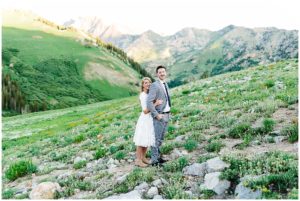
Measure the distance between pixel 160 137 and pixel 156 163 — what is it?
948 millimetres

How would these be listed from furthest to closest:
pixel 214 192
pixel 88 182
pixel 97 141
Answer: pixel 97 141 < pixel 88 182 < pixel 214 192

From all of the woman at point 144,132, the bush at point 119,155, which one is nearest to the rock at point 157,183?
the woman at point 144,132

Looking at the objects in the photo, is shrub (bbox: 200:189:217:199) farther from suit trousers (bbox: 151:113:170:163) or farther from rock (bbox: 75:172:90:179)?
rock (bbox: 75:172:90:179)

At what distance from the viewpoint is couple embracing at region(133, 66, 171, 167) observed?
12.4 meters

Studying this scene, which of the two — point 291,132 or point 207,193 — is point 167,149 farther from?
point 207,193

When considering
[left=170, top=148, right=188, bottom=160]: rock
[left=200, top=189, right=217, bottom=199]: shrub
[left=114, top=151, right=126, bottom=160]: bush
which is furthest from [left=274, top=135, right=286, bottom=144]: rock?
[left=114, top=151, right=126, bottom=160]: bush

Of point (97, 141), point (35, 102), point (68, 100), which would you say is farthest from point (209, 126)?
point (68, 100)

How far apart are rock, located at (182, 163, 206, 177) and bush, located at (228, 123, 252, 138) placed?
3.21 meters

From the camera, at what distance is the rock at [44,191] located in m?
10.5

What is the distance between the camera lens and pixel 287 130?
12117 mm

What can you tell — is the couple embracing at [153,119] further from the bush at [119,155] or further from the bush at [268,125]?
the bush at [268,125]

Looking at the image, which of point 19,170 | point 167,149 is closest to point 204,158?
point 167,149

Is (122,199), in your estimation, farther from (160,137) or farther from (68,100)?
(68,100)

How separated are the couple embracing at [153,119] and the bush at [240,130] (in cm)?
257
